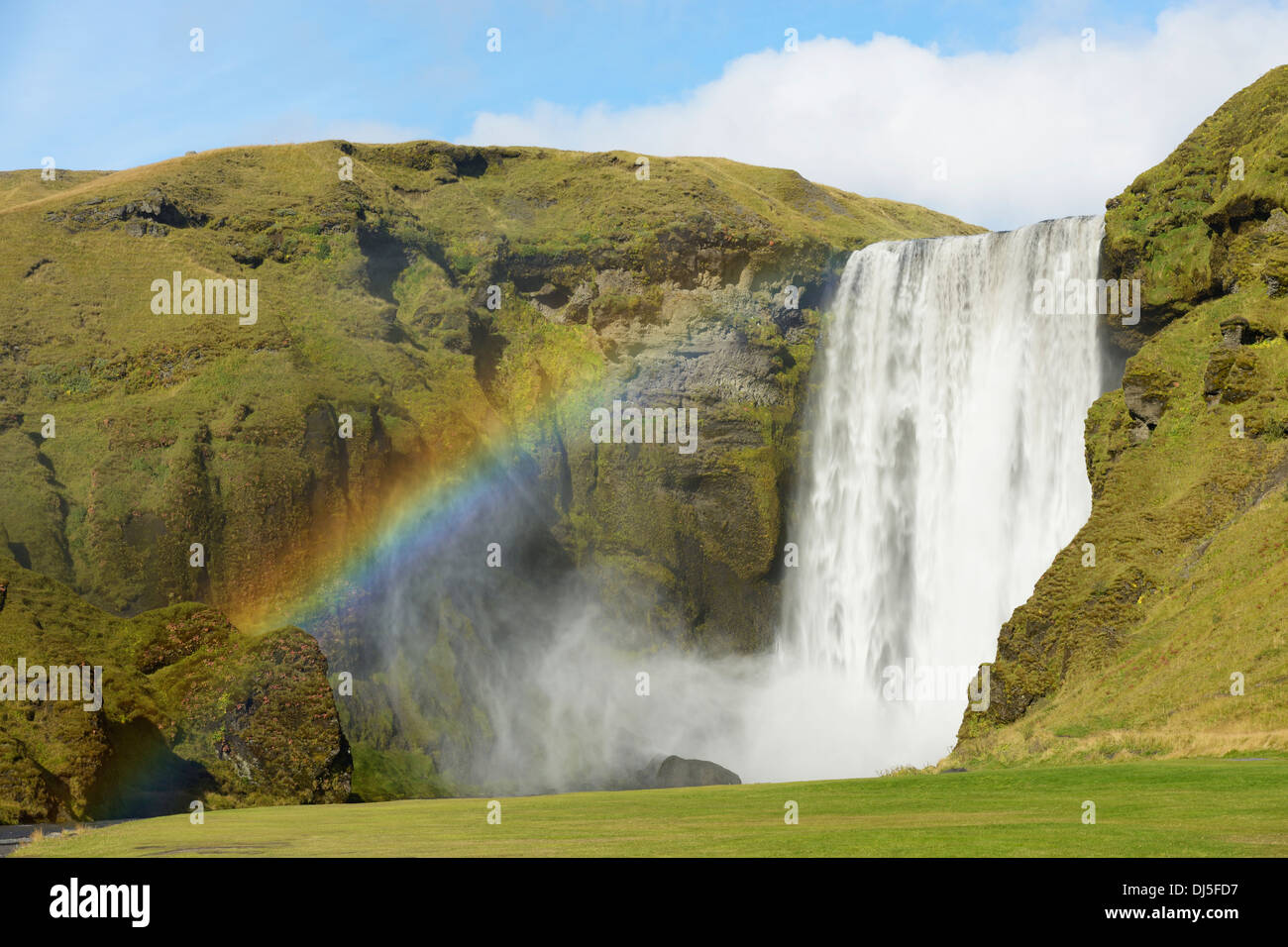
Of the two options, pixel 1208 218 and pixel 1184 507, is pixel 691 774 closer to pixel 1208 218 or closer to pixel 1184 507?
pixel 1184 507

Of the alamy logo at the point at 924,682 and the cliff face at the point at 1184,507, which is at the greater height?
the cliff face at the point at 1184,507

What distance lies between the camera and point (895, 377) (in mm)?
66500

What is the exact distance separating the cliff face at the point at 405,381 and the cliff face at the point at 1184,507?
25.5 m

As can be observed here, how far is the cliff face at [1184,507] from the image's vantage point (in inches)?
1253

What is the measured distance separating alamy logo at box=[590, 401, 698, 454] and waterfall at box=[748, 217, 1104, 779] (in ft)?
25.3

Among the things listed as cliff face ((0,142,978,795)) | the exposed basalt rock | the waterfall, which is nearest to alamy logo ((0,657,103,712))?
cliff face ((0,142,978,795))

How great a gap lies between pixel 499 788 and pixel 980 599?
23.9 metres

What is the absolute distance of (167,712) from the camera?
41969mm

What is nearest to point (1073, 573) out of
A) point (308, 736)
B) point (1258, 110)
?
point (1258, 110)

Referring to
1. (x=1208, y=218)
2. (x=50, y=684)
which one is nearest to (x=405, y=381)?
(x=50, y=684)

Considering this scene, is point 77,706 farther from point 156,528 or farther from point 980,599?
point 980,599

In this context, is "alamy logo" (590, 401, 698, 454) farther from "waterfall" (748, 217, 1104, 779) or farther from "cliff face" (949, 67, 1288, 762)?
"cliff face" (949, 67, 1288, 762)
